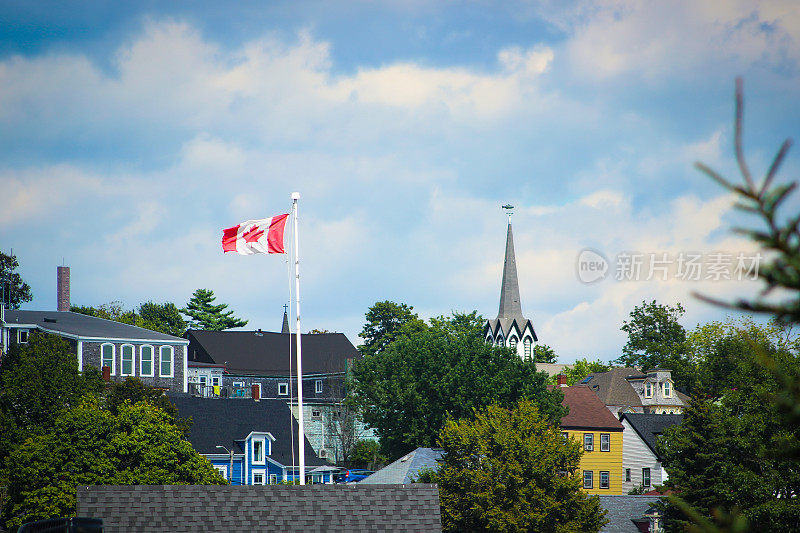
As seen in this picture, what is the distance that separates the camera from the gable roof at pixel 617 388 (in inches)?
4323

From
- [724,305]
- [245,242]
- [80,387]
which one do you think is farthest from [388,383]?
[724,305]

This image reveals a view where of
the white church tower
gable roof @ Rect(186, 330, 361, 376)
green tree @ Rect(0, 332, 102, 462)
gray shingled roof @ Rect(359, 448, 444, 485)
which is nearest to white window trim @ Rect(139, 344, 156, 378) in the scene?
green tree @ Rect(0, 332, 102, 462)

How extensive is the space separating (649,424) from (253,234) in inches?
2387

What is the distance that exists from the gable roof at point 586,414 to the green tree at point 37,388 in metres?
42.6

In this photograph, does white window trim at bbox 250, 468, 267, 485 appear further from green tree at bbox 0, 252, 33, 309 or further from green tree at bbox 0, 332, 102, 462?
green tree at bbox 0, 252, 33, 309

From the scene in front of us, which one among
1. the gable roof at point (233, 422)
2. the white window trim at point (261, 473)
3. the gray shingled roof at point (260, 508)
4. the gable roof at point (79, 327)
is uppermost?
the gable roof at point (79, 327)

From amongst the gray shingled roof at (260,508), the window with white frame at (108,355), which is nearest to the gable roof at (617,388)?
the window with white frame at (108,355)

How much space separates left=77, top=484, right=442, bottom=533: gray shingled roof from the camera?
25281 mm

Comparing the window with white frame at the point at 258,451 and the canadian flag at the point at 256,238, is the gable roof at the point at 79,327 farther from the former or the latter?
the canadian flag at the point at 256,238

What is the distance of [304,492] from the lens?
86.9ft

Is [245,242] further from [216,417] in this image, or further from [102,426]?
[216,417]

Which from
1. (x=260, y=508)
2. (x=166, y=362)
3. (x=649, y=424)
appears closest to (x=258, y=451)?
(x=166, y=362)

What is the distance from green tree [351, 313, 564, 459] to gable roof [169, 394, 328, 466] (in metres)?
7.44

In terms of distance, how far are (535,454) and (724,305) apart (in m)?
48.4
